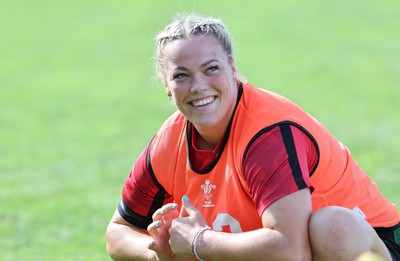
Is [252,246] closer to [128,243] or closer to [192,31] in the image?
[128,243]

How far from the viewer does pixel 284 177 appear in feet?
13.1

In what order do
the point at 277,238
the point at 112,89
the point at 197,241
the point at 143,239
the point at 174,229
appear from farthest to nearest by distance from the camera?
the point at 112,89 < the point at 143,239 < the point at 174,229 < the point at 197,241 < the point at 277,238

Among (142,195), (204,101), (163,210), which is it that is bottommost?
(163,210)

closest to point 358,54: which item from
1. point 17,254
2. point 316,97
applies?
point 316,97

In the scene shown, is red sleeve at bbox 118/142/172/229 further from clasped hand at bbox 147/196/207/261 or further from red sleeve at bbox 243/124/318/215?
red sleeve at bbox 243/124/318/215

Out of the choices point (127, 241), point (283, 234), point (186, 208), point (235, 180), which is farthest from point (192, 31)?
point (127, 241)

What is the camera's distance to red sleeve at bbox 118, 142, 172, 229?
4672mm

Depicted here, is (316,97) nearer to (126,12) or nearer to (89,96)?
(89,96)

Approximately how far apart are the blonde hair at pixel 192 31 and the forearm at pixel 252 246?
2.90 ft

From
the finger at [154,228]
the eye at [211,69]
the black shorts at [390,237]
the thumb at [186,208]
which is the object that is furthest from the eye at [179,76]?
the black shorts at [390,237]

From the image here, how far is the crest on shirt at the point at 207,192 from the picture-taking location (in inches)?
173

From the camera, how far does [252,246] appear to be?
402 centimetres

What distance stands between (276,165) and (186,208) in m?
0.55

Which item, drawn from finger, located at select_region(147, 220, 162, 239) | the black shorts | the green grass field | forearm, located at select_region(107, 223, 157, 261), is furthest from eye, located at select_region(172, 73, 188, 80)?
the black shorts
